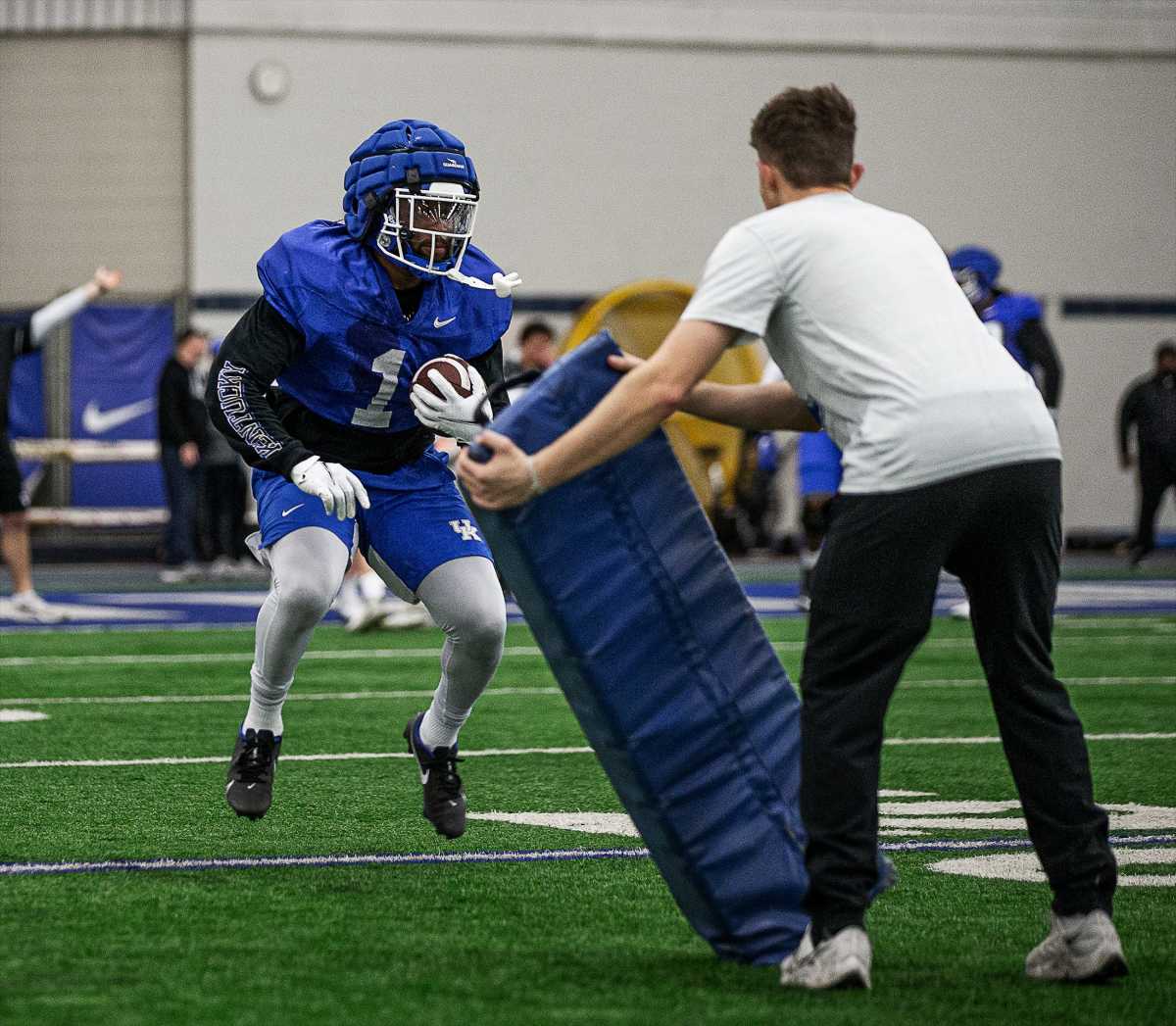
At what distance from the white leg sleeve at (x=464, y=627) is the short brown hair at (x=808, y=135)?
1.76m

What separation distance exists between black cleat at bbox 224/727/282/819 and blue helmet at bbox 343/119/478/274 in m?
1.27

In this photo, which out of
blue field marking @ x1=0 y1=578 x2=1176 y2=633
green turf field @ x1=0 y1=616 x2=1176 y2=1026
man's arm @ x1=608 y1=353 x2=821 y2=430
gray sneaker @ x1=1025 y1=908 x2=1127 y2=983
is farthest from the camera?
blue field marking @ x1=0 y1=578 x2=1176 y2=633

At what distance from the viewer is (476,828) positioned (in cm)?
574

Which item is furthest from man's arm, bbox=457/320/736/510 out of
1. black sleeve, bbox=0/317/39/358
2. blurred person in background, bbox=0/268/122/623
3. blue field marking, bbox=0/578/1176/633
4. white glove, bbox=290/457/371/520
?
black sleeve, bbox=0/317/39/358

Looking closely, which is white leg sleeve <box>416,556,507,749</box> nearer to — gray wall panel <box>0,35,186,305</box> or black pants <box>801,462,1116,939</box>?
black pants <box>801,462,1116,939</box>

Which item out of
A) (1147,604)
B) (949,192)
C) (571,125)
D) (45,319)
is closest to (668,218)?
(571,125)

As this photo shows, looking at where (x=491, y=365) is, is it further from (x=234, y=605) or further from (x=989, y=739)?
(x=234, y=605)

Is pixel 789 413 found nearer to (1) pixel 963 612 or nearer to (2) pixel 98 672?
(2) pixel 98 672

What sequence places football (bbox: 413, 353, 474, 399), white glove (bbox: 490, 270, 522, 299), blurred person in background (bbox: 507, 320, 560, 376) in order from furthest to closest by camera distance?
blurred person in background (bbox: 507, 320, 560, 376) → white glove (bbox: 490, 270, 522, 299) → football (bbox: 413, 353, 474, 399)

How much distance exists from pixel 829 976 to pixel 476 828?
6.80 ft

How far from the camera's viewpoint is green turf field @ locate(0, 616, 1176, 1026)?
3.74 meters

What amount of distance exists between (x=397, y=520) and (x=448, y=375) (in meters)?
0.64

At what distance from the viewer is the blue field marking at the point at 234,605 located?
495 inches

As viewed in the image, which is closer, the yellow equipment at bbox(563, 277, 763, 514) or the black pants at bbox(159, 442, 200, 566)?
the black pants at bbox(159, 442, 200, 566)
